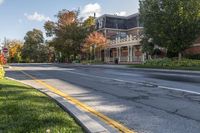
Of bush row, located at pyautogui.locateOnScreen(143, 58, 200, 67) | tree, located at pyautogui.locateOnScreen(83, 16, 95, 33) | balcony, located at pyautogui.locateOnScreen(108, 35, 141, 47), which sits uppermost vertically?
tree, located at pyautogui.locateOnScreen(83, 16, 95, 33)

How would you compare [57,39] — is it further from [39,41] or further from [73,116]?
[73,116]

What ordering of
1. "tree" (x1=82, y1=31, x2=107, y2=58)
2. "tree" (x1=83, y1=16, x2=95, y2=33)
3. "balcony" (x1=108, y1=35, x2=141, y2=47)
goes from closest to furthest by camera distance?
1. "balcony" (x1=108, y1=35, x2=141, y2=47)
2. "tree" (x1=82, y1=31, x2=107, y2=58)
3. "tree" (x1=83, y1=16, x2=95, y2=33)

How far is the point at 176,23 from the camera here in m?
38.1

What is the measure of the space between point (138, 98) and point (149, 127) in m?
4.34

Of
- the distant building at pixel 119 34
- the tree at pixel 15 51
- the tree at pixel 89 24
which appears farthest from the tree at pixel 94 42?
the tree at pixel 15 51

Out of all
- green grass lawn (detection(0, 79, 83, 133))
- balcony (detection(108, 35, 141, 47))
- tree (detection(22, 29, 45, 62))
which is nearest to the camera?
green grass lawn (detection(0, 79, 83, 133))

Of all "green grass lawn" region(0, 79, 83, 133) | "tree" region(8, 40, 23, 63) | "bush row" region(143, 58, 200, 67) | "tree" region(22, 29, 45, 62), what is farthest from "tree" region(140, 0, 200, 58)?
"tree" region(8, 40, 23, 63)

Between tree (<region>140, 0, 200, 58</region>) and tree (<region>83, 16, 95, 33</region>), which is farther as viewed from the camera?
tree (<region>83, 16, 95, 33</region>)

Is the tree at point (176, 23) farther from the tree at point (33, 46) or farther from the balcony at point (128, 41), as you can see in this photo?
the tree at point (33, 46)

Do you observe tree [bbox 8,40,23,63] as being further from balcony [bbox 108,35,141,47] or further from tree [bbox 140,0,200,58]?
tree [bbox 140,0,200,58]

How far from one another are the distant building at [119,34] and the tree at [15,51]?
39.8 meters

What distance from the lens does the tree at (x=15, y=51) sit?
363 ft

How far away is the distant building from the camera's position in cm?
6106

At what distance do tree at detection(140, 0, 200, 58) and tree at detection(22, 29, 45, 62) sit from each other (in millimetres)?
74571
